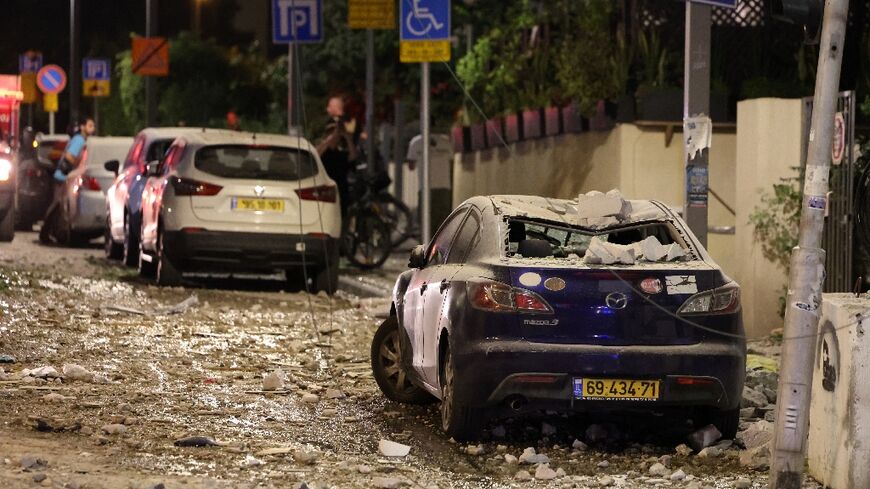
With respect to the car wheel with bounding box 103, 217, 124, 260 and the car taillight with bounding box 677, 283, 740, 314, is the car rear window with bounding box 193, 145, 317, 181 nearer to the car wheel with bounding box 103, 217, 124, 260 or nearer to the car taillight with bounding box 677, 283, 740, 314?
the car wheel with bounding box 103, 217, 124, 260

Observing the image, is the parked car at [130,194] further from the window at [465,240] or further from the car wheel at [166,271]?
the window at [465,240]

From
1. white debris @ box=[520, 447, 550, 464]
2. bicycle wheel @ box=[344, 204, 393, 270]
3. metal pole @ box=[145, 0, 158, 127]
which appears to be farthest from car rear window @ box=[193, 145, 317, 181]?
metal pole @ box=[145, 0, 158, 127]

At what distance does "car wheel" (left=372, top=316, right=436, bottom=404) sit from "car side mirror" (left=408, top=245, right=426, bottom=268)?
592 mm

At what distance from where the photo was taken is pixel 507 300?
9.93 metres

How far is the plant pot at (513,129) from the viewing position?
79.6 feet

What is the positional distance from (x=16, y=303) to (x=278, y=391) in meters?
5.50

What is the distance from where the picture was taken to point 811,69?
64.1 ft

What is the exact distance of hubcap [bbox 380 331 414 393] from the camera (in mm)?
12008

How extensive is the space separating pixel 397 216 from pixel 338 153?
1596mm

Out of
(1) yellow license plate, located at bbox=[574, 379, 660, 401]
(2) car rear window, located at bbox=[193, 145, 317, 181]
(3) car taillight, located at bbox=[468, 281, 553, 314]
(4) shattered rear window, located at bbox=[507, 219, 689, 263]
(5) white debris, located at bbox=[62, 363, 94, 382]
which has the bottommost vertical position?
(5) white debris, located at bbox=[62, 363, 94, 382]

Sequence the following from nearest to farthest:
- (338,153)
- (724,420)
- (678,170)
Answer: (724,420)
(678,170)
(338,153)

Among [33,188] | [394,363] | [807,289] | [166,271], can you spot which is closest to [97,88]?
[33,188]

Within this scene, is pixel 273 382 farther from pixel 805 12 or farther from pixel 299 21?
pixel 299 21

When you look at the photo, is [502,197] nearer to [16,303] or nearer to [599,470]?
[599,470]
